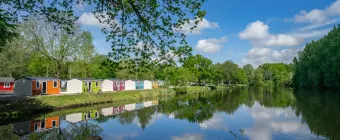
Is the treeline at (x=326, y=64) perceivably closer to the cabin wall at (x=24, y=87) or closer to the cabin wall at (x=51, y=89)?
the cabin wall at (x=51, y=89)

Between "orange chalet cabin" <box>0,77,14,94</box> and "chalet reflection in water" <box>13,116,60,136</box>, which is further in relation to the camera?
"orange chalet cabin" <box>0,77,14,94</box>

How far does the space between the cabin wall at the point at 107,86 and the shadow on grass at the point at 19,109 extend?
18.5 meters

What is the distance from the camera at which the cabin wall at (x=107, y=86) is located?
147 ft

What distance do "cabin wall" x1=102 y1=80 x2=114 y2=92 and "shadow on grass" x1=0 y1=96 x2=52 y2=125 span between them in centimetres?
1854

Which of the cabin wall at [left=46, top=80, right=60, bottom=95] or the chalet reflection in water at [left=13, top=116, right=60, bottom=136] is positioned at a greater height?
the cabin wall at [left=46, top=80, right=60, bottom=95]

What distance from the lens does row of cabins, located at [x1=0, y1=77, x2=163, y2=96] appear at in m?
31.1

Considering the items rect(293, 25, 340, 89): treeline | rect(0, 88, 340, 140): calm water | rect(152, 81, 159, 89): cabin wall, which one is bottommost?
rect(0, 88, 340, 140): calm water

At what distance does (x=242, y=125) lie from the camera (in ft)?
65.2

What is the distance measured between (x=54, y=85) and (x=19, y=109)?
39.0ft

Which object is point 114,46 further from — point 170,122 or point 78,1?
point 170,122

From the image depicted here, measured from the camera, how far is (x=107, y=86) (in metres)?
45.1

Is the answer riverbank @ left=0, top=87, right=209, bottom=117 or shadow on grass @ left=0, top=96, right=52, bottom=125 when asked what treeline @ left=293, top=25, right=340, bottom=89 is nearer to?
riverbank @ left=0, top=87, right=209, bottom=117

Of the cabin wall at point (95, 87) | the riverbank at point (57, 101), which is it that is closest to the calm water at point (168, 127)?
the riverbank at point (57, 101)

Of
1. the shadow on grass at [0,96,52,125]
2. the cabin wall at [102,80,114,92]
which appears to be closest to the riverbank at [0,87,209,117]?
the shadow on grass at [0,96,52,125]
